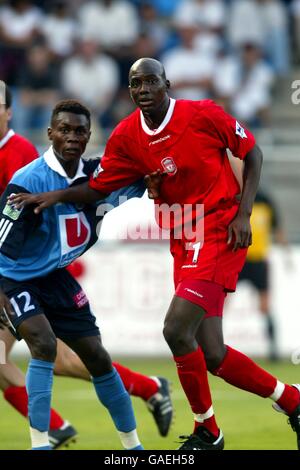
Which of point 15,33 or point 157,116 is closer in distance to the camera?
point 157,116

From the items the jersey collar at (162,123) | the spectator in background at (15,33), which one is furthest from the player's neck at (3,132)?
the spectator in background at (15,33)

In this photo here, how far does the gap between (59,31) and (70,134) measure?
938cm

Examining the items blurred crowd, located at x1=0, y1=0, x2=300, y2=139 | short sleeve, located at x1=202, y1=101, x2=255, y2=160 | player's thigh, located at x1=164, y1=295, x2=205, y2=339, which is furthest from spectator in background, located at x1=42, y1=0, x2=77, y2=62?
player's thigh, located at x1=164, y1=295, x2=205, y2=339

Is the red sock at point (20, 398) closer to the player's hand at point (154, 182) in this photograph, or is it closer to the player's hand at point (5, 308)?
the player's hand at point (5, 308)

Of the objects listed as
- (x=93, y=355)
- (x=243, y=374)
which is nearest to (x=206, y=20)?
(x=243, y=374)

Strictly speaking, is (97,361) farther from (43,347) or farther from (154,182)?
(154,182)

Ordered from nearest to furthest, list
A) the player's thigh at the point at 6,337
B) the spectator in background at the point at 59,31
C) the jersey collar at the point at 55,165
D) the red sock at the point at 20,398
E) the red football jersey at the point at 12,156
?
the jersey collar at the point at 55,165
the red football jersey at the point at 12,156
the player's thigh at the point at 6,337
the red sock at the point at 20,398
the spectator in background at the point at 59,31

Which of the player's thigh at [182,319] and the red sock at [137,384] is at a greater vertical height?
the player's thigh at [182,319]

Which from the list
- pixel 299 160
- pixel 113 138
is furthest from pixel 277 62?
pixel 113 138

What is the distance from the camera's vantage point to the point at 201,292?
6816mm

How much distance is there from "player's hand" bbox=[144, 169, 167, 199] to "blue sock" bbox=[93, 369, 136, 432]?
112 cm

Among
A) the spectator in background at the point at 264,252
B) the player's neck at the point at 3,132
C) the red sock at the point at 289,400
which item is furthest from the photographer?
the spectator in background at the point at 264,252

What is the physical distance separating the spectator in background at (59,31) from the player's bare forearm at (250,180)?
909 cm

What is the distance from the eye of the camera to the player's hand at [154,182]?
6910 mm
